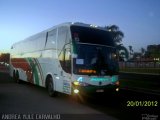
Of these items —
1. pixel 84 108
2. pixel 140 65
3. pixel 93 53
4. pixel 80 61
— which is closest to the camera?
pixel 84 108

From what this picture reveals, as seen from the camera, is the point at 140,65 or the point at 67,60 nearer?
the point at 67,60

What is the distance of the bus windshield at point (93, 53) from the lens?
13.0 m

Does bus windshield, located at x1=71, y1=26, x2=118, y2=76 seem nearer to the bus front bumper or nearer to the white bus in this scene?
the white bus

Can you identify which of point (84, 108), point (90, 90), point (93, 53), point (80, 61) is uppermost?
point (93, 53)

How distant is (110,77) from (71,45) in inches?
89.8

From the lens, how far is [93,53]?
522 inches

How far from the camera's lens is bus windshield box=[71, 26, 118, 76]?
13.0 meters

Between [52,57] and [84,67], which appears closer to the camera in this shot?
[84,67]

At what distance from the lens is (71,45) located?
1322 centimetres

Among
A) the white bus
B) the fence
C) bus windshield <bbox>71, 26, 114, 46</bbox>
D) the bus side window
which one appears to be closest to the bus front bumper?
the white bus

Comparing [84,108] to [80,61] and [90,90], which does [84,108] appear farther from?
[80,61]

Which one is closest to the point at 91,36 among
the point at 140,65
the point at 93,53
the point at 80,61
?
the point at 93,53

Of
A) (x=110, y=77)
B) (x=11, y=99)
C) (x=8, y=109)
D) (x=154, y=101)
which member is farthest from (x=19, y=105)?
(x=154, y=101)

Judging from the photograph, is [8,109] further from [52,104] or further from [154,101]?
[154,101]
